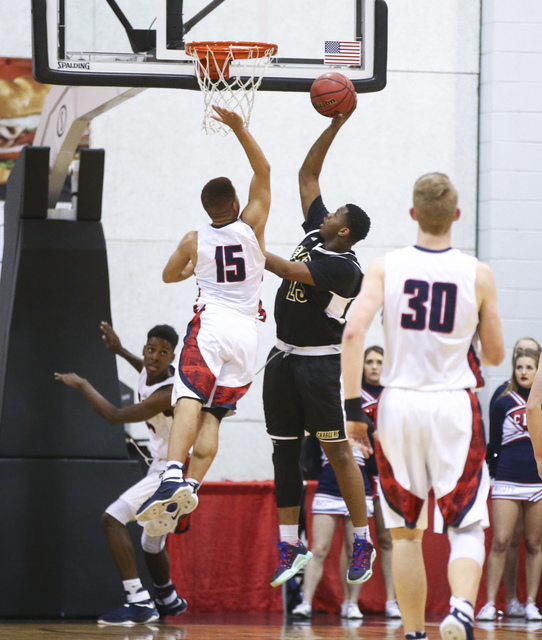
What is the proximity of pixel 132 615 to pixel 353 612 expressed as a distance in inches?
79.2

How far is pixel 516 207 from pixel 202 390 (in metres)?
7.17

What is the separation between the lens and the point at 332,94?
270 inches

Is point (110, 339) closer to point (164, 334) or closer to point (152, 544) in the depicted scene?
point (164, 334)

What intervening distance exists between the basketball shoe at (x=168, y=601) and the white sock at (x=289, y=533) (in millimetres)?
2117

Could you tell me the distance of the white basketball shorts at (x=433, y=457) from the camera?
4.97 m

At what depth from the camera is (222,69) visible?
23.6 ft

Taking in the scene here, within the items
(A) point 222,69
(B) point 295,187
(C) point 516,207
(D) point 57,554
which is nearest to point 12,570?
(D) point 57,554

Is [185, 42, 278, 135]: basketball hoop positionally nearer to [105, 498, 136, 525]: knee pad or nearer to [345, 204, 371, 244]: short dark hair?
[345, 204, 371, 244]: short dark hair

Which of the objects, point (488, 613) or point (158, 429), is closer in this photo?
point (158, 429)

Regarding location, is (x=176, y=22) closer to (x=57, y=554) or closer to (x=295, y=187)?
(x=57, y=554)

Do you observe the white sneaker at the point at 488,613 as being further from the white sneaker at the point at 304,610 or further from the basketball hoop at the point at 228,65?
the basketball hoop at the point at 228,65

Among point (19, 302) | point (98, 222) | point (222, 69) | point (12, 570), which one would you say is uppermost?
point (222, 69)

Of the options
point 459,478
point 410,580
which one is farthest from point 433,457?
point 410,580

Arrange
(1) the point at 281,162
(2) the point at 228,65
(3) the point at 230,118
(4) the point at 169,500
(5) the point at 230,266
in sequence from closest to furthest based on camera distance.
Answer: (4) the point at 169,500, (3) the point at 230,118, (5) the point at 230,266, (2) the point at 228,65, (1) the point at 281,162
